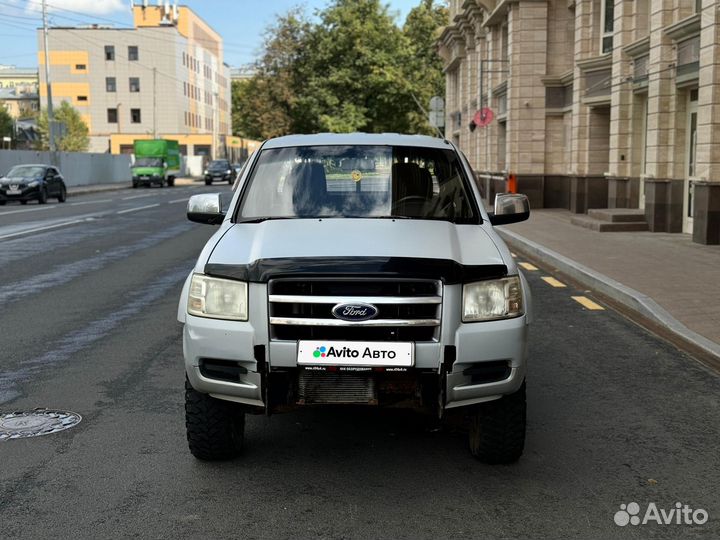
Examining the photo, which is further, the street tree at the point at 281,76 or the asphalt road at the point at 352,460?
the street tree at the point at 281,76

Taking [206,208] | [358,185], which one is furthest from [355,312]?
[206,208]

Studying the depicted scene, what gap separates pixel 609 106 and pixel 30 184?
68.3 feet

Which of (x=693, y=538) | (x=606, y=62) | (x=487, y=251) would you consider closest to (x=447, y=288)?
(x=487, y=251)

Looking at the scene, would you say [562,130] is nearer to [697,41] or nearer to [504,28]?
[504,28]

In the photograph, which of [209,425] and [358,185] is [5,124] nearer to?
[358,185]

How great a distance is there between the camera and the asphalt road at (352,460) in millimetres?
4109

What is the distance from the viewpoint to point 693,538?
3.98 m

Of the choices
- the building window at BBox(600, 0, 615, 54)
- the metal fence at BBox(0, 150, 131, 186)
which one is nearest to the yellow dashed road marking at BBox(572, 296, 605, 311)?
the building window at BBox(600, 0, 615, 54)

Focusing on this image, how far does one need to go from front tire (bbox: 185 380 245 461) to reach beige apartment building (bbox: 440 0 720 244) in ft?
43.9

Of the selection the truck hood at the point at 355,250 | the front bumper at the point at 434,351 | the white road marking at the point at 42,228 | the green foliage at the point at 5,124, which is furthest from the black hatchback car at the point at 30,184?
the green foliage at the point at 5,124

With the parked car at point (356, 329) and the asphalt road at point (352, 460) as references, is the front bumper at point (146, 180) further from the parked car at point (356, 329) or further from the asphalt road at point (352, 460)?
the parked car at point (356, 329)

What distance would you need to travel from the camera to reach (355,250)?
454 centimetres

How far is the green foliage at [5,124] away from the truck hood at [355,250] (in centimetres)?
10820

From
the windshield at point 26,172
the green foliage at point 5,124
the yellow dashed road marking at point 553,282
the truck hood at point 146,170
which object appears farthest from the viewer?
the green foliage at point 5,124
